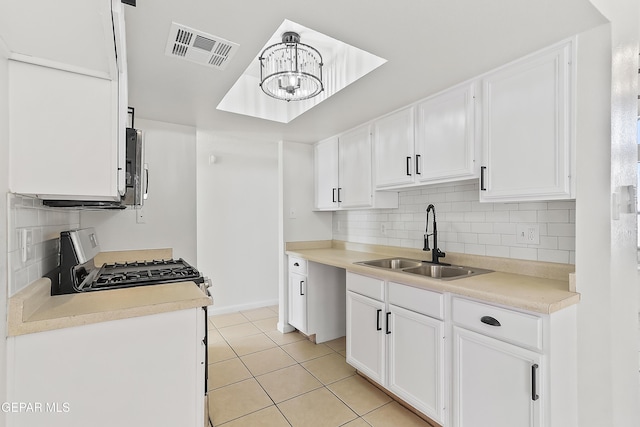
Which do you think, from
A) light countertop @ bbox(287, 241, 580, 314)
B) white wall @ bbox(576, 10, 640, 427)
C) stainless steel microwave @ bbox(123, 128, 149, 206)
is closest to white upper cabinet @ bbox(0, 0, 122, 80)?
stainless steel microwave @ bbox(123, 128, 149, 206)

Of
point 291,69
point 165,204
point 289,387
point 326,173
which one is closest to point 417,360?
point 289,387

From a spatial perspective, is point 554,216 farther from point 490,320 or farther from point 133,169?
point 133,169

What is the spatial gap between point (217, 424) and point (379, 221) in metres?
2.19

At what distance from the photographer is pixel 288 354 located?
301 centimetres

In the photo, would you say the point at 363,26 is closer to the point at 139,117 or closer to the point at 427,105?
the point at 427,105

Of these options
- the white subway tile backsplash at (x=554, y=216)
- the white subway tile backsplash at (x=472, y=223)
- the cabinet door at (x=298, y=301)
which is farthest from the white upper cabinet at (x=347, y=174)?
the white subway tile backsplash at (x=554, y=216)

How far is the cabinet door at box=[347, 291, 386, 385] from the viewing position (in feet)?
7.43

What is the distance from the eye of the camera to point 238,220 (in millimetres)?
4273

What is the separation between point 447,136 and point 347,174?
1.23m

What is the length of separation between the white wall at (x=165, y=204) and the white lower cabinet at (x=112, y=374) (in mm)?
1679

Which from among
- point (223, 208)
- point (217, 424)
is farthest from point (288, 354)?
point (223, 208)

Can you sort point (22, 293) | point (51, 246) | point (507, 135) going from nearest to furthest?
point (22, 293), point (51, 246), point (507, 135)

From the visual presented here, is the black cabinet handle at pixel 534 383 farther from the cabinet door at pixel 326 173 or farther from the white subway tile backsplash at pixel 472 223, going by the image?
the cabinet door at pixel 326 173

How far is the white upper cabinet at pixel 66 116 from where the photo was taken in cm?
114
